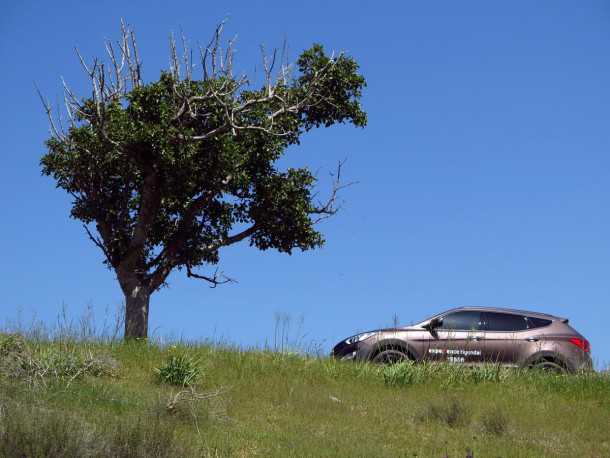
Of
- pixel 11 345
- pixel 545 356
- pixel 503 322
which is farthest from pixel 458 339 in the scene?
pixel 11 345

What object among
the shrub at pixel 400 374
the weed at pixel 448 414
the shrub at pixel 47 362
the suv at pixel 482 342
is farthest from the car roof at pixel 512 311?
the shrub at pixel 47 362

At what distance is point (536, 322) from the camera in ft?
60.7

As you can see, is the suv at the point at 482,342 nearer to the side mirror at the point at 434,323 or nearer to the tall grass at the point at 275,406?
the side mirror at the point at 434,323

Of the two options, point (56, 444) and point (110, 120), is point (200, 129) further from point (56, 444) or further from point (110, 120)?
point (56, 444)

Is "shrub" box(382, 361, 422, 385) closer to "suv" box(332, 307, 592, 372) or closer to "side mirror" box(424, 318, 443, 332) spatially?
"suv" box(332, 307, 592, 372)

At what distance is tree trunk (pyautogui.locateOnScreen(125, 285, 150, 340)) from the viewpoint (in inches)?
963

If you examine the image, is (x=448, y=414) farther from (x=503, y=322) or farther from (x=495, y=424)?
(x=503, y=322)

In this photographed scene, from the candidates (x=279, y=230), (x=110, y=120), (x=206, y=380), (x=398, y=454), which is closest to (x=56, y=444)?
(x=398, y=454)

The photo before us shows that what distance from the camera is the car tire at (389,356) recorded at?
1788 cm

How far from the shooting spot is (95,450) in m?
8.84

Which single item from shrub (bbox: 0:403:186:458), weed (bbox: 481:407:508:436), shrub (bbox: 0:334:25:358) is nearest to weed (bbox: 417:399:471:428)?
weed (bbox: 481:407:508:436)

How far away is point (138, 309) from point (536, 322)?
12.4 meters

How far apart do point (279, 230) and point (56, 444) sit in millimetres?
18568

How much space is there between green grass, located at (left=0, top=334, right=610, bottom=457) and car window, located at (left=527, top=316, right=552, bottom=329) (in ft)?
4.68
